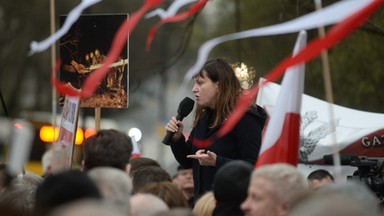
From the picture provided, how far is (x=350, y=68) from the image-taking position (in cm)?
1446

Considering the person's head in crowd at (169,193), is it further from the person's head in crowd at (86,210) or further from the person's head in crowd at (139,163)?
the person's head in crowd at (86,210)

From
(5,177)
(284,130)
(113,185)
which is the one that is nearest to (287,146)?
(284,130)

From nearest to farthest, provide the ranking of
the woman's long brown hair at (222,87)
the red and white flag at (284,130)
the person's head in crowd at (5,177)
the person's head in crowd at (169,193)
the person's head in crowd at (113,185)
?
the person's head in crowd at (113,185) → the red and white flag at (284,130) → the person's head in crowd at (169,193) → the person's head in crowd at (5,177) → the woman's long brown hair at (222,87)

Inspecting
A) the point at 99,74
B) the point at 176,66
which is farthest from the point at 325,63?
the point at 176,66

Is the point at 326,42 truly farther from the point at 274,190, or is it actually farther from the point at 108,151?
the point at 108,151

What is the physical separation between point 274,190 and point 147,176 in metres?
2.29

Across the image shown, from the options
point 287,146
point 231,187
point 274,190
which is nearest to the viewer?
point 274,190

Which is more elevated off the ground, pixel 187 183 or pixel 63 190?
pixel 63 190

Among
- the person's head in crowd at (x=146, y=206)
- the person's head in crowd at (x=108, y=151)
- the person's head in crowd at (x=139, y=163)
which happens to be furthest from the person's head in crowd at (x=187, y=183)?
the person's head in crowd at (x=146, y=206)

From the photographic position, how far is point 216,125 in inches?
262

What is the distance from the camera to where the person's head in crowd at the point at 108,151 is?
5.53m

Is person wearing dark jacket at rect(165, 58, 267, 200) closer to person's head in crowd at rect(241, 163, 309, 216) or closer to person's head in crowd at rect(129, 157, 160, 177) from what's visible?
person's head in crowd at rect(129, 157, 160, 177)

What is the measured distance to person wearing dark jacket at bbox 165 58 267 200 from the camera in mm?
6562

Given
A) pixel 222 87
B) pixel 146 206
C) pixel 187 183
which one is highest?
pixel 222 87
